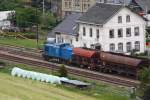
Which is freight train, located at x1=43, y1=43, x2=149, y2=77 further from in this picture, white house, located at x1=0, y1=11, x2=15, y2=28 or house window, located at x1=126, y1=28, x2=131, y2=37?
white house, located at x1=0, y1=11, x2=15, y2=28

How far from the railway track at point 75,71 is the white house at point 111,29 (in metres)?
7.65

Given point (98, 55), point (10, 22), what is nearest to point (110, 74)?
point (98, 55)

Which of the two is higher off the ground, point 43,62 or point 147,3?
point 147,3

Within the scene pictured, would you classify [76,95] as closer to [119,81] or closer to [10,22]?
[119,81]

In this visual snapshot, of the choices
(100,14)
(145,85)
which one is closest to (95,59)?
(100,14)

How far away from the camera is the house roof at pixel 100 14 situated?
61500 mm

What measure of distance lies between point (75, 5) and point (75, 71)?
41573 millimetres

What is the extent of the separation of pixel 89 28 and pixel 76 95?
72.3 ft

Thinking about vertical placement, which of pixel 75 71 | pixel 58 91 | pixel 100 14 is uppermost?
pixel 100 14

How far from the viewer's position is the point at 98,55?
170ft

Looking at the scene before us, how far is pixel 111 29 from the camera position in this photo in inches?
2447

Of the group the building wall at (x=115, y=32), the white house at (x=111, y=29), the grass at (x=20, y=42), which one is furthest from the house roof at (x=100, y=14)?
the grass at (x=20, y=42)

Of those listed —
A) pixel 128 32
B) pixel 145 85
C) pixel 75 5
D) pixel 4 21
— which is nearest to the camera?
pixel 145 85

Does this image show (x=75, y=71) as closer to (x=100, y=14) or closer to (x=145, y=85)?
(x=100, y=14)
